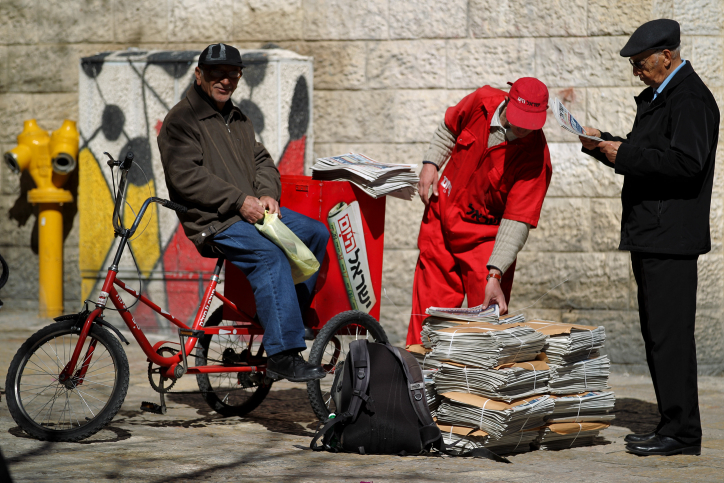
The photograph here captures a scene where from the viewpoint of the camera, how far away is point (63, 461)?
147 inches

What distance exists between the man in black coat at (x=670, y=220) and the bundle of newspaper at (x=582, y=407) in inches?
8.9

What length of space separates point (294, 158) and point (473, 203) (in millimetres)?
2800

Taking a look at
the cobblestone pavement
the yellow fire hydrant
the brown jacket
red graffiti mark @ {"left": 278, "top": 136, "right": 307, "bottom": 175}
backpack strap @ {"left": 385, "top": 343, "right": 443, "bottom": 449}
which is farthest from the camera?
the yellow fire hydrant

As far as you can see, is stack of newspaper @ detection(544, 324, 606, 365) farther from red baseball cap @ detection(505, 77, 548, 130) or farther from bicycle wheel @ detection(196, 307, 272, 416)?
bicycle wheel @ detection(196, 307, 272, 416)

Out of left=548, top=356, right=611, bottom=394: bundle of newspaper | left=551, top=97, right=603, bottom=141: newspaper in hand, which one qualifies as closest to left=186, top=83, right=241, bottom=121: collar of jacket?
left=551, top=97, right=603, bottom=141: newspaper in hand

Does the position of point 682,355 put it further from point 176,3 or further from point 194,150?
point 176,3

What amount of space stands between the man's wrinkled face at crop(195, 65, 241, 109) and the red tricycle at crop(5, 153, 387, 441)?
23.7 inches

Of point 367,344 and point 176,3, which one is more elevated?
point 176,3

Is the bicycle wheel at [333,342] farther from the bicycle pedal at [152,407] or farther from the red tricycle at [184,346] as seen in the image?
the bicycle pedal at [152,407]

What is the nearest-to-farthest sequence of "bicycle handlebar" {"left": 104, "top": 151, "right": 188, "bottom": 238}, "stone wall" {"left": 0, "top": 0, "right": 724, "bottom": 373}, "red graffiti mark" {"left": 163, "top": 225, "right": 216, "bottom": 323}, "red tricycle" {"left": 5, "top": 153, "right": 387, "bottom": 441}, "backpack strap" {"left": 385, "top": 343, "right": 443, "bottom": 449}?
"backpack strap" {"left": 385, "top": 343, "right": 443, "bottom": 449} < "red tricycle" {"left": 5, "top": 153, "right": 387, "bottom": 441} < "bicycle handlebar" {"left": 104, "top": 151, "right": 188, "bottom": 238} < "stone wall" {"left": 0, "top": 0, "right": 724, "bottom": 373} < "red graffiti mark" {"left": 163, "top": 225, "right": 216, "bottom": 323}

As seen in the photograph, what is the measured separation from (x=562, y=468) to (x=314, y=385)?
4.45 feet

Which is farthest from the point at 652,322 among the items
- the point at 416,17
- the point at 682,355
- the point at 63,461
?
the point at 416,17

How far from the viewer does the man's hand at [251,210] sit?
4.41 meters

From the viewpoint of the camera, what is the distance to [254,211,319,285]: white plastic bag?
4.40 m
